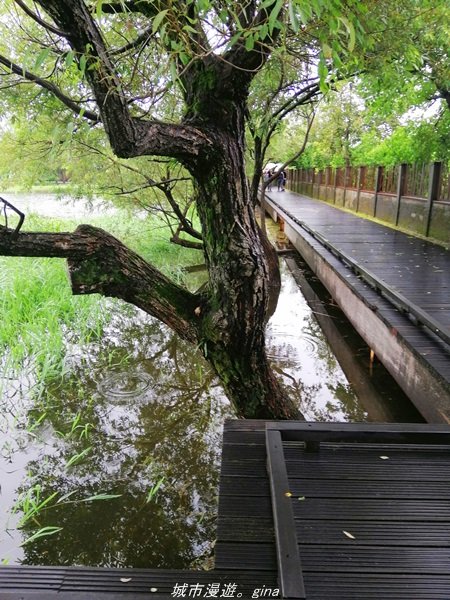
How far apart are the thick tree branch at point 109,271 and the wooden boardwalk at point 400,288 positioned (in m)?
2.03

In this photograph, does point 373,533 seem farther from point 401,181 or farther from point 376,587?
point 401,181

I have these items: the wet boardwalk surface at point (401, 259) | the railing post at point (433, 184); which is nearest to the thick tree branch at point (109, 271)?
the wet boardwalk surface at point (401, 259)

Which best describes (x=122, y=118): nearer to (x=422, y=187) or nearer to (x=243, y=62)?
(x=243, y=62)

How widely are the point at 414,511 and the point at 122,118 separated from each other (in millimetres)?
2220

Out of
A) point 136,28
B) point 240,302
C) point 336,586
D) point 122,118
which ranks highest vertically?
point 136,28

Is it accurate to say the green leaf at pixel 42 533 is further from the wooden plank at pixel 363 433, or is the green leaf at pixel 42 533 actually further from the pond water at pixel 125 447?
the wooden plank at pixel 363 433

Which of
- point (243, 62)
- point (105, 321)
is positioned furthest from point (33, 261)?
point (243, 62)

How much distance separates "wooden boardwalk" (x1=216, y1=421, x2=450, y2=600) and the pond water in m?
1.29

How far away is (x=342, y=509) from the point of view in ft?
6.81

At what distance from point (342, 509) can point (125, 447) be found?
9.05 feet

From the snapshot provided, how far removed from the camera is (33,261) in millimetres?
9484

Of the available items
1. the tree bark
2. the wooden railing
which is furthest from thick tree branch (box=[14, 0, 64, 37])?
the wooden railing

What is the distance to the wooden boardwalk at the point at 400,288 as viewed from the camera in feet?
12.6

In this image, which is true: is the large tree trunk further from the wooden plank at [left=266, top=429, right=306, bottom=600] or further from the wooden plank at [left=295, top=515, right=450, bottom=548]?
the wooden plank at [left=295, top=515, right=450, bottom=548]
